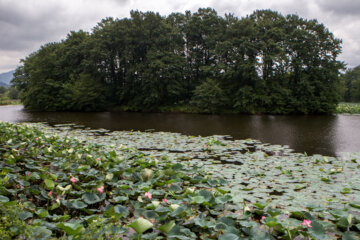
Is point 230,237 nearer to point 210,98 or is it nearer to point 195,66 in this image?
point 210,98

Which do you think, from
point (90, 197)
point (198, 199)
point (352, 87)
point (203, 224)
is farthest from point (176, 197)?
point (352, 87)

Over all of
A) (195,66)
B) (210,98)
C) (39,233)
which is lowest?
(39,233)

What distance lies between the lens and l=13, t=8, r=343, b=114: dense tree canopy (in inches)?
881

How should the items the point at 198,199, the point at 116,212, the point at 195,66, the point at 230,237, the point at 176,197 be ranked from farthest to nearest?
the point at 195,66 < the point at 176,197 < the point at 198,199 < the point at 116,212 < the point at 230,237

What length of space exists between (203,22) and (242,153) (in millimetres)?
23155

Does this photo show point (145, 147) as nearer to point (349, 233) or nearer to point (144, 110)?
point (349, 233)

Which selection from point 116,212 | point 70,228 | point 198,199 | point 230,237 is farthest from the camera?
point 198,199

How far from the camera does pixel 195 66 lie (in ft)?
91.7

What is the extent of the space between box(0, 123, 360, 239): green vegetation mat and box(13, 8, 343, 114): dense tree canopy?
1758 centimetres

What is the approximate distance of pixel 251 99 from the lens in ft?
73.3

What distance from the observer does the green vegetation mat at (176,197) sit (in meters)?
2.21

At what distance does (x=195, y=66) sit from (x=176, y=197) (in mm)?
25926

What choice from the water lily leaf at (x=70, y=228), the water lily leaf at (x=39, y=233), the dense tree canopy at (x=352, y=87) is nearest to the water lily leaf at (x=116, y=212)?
the water lily leaf at (x=70, y=228)

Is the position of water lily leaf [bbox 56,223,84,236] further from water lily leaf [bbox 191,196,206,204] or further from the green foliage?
the green foliage
